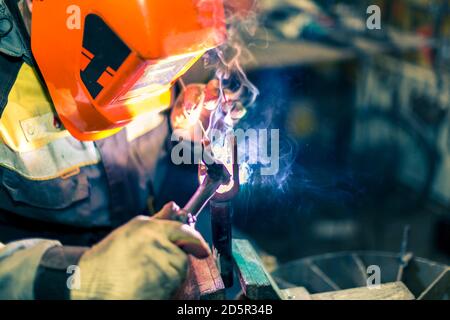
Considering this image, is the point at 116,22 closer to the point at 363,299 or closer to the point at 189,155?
the point at 189,155

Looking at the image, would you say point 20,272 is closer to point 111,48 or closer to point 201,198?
point 201,198

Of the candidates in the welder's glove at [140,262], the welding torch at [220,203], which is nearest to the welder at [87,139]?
the welder's glove at [140,262]

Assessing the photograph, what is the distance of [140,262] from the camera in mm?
1299

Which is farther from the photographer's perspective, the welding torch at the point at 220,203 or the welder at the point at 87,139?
the welding torch at the point at 220,203

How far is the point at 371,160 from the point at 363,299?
210 inches

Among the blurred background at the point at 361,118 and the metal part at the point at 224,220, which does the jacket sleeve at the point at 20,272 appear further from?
the blurred background at the point at 361,118

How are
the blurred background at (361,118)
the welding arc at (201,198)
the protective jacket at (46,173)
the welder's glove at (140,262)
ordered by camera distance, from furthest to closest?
the blurred background at (361,118) < the protective jacket at (46,173) < the welding arc at (201,198) < the welder's glove at (140,262)

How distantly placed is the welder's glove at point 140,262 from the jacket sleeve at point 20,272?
17 centimetres

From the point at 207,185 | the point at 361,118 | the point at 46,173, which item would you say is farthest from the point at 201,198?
the point at 361,118

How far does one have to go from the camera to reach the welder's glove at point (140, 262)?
51.2 inches

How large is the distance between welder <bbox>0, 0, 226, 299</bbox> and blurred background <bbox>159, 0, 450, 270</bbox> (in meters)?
2.73

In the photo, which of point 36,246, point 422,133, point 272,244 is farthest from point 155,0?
point 422,133

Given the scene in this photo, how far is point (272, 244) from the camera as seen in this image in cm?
537

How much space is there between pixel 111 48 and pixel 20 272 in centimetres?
81
